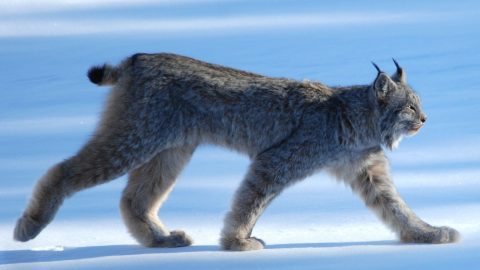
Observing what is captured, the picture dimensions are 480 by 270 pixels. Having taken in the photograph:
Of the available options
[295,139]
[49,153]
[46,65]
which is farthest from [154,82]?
[46,65]

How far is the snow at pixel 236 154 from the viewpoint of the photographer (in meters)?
6.87

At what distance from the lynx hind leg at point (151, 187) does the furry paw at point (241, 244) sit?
49cm

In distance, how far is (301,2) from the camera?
54.4 feet

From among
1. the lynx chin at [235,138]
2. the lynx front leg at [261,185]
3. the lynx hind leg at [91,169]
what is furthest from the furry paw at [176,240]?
the lynx hind leg at [91,169]

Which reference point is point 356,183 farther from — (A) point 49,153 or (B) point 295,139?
(A) point 49,153

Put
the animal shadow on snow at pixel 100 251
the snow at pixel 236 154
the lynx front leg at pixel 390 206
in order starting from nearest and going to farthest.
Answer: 1. the animal shadow on snow at pixel 100 251
2. the snow at pixel 236 154
3. the lynx front leg at pixel 390 206

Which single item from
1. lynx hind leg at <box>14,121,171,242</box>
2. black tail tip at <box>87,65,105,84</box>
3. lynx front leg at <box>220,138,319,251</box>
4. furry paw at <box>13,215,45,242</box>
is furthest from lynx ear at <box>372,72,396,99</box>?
furry paw at <box>13,215,45,242</box>

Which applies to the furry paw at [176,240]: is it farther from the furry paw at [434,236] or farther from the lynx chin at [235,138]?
the furry paw at [434,236]

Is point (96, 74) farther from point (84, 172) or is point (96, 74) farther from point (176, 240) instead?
point (176, 240)

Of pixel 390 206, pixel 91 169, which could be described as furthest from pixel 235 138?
pixel 390 206

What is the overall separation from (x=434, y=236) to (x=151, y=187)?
1.67 m

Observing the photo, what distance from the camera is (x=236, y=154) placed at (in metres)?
9.38

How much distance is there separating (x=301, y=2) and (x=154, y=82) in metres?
9.53

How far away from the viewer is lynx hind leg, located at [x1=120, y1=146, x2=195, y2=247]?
24.1 feet
